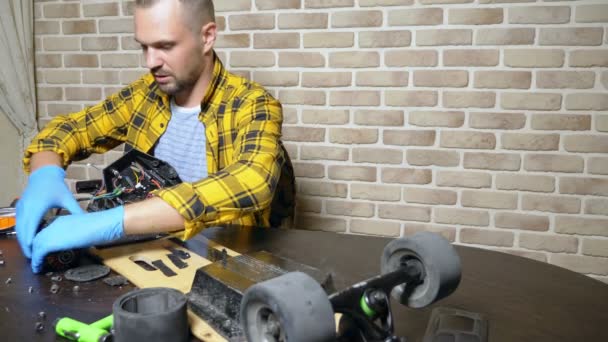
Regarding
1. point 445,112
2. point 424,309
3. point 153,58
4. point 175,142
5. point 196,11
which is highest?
point 196,11

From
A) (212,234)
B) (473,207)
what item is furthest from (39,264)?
(473,207)

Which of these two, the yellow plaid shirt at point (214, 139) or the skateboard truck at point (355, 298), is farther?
the yellow plaid shirt at point (214, 139)

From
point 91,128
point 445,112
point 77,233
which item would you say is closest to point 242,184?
point 77,233

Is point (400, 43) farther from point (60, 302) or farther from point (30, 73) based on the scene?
point (30, 73)

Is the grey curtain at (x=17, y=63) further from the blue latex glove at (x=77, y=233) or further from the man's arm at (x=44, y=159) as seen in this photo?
the blue latex glove at (x=77, y=233)

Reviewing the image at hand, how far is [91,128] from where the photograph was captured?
5.74 ft

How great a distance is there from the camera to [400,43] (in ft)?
6.38

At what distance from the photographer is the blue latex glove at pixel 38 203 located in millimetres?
1111

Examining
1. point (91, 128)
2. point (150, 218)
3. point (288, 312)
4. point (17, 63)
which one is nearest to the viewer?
point (288, 312)

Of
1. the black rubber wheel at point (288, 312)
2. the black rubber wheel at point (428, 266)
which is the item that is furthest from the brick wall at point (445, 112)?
the black rubber wheel at point (288, 312)

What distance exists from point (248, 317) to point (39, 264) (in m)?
0.59

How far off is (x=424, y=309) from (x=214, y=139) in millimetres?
903

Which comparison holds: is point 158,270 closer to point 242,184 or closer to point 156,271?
point 156,271

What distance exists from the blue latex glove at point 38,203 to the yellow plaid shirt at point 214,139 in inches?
9.7
